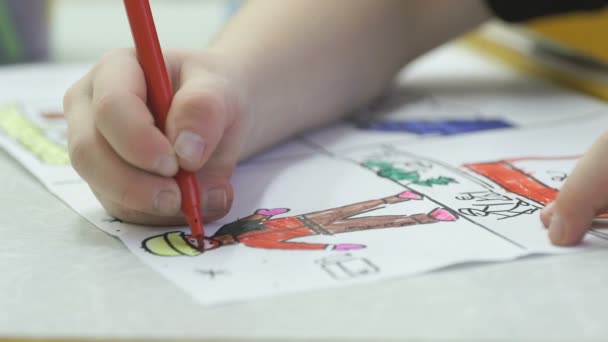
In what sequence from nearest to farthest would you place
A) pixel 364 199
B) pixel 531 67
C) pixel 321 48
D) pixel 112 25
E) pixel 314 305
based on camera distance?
pixel 314 305 < pixel 364 199 < pixel 321 48 < pixel 531 67 < pixel 112 25

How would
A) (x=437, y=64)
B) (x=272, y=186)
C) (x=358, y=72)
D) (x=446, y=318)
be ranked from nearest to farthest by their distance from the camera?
(x=446, y=318), (x=272, y=186), (x=358, y=72), (x=437, y=64)

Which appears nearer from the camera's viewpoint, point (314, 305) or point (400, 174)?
point (314, 305)

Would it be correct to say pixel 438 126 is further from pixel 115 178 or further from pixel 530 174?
pixel 115 178

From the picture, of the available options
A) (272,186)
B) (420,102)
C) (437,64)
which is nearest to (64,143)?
(272,186)

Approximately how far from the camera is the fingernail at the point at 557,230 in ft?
1.05

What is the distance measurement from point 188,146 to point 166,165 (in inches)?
0.4

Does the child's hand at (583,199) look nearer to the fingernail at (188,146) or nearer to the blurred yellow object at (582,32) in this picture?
the fingernail at (188,146)

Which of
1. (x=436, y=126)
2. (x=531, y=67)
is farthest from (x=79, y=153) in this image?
(x=531, y=67)

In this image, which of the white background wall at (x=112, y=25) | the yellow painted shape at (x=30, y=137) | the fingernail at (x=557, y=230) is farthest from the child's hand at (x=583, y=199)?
the white background wall at (x=112, y=25)

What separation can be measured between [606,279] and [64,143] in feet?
1.00

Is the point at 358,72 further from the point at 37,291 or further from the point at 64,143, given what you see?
the point at 37,291

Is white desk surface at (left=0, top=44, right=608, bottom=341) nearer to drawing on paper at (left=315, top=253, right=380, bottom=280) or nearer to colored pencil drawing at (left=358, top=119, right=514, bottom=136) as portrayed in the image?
drawing on paper at (left=315, top=253, right=380, bottom=280)

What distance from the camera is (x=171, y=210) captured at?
33 centimetres

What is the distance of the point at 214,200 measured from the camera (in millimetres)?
343
